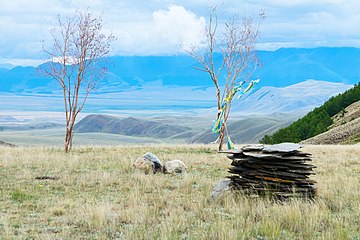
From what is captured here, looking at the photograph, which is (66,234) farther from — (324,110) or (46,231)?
(324,110)

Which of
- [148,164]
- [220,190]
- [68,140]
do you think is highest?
[68,140]

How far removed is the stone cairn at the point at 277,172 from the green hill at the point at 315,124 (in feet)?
191

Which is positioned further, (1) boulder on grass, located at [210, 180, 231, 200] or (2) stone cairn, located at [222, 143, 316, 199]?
Answer: (1) boulder on grass, located at [210, 180, 231, 200]

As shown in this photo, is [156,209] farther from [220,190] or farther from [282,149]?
[282,149]

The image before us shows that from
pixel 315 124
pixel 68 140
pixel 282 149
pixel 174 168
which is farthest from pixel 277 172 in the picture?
pixel 315 124

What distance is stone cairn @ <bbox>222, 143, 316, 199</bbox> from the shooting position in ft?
40.1

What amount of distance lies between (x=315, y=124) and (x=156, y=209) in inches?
2708

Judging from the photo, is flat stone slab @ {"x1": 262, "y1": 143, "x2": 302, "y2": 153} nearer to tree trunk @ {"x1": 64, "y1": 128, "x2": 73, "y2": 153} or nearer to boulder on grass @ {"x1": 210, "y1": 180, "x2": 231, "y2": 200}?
boulder on grass @ {"x1": 210, "y1": 180, "x2": 231, "y2": 200}

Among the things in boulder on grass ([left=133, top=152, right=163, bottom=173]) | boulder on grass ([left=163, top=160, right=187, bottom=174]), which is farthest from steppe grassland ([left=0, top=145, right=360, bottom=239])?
boulder on grass ([left=163, top=160, right=187, bottom=174])

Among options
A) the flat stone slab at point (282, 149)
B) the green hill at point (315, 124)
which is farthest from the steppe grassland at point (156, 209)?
the green hill at point (315, 124)

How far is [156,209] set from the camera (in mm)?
10961

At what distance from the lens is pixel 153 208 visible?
35.9 feet

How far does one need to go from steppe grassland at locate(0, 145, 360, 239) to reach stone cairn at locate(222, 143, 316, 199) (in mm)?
432

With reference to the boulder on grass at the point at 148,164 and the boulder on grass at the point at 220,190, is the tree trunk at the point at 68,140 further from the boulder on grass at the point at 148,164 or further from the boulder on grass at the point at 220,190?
the boulder on grass at the point at 220,190
